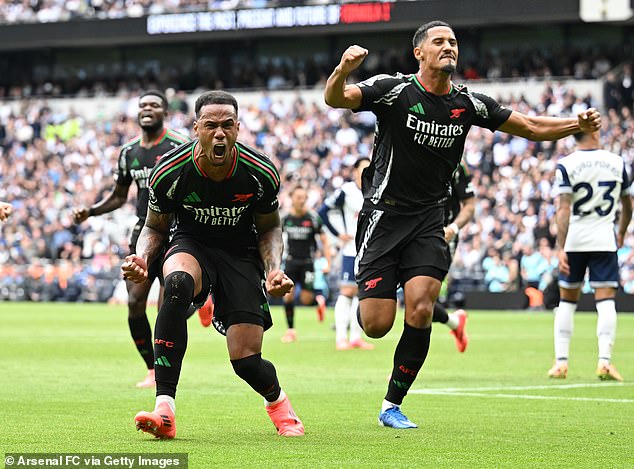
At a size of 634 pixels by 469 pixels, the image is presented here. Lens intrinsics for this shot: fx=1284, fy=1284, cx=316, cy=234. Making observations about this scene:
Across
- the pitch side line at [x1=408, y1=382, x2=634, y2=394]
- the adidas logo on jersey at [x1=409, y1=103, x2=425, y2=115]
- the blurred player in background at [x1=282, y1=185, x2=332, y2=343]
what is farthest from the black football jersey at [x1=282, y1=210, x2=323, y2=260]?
the adidas logo on jersey at [x1=409, y1=103, x2=425, y2=115]

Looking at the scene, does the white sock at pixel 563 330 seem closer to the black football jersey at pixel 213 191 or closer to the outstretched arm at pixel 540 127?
the outstretched arm at pixel 540 127

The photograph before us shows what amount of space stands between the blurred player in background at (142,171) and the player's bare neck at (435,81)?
12.8 feet

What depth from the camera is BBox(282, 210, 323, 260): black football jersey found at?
69.1 ft

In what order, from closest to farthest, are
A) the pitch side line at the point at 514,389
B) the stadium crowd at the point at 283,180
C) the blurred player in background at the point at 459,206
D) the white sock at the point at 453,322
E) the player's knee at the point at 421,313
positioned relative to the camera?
the player's knee at the point at 421,313 → the pitch side line at the point at 514,389 → the blurred player in background at the point at 459,206 → the white sock at the point at 453,322 → the stadium crowd at the point at 283,180

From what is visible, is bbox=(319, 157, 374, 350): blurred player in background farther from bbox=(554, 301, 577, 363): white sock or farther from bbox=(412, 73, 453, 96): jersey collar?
bbox=(412, 73, 453, 96): jersey collar

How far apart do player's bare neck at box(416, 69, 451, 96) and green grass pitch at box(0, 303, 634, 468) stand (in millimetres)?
2231

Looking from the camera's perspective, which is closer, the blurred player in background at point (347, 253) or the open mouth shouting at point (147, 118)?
the open mouth shouting at point (147, 118)

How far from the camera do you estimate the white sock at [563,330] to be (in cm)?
1298

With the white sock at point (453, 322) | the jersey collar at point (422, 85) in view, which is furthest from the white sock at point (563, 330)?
the jersey collar at point (422, 85)

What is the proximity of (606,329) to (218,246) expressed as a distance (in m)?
5.90

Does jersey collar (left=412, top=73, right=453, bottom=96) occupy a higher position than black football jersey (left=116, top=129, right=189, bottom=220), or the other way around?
jersey collar (left=412, top=73, right=453, bottom=96)

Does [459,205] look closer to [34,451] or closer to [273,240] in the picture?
[273,240]

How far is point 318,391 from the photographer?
11312 millimetres

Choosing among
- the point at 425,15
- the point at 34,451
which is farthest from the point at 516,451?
the point at 425,15
